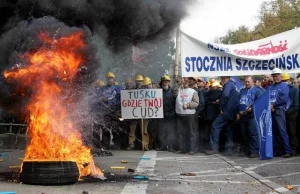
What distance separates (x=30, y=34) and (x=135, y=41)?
2.26 metres

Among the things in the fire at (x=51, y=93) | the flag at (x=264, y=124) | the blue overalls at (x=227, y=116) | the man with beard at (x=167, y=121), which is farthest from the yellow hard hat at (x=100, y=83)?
the fire at (x=51, y=93)

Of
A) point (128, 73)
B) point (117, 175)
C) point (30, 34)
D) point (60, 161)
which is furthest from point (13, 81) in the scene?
point (128, 73)

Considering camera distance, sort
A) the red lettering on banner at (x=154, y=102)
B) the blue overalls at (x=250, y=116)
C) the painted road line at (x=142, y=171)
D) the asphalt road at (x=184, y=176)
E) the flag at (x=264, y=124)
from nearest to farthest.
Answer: the painted road line at (x=142, y=171) → the asphalt road at (x=184, y=176) → the flag at (x=264, y=124) → the blue overalls at (x=250, y=116) → the red lettering on banner at (x=154, y=102)

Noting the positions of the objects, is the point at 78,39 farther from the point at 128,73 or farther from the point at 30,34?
the point at 128,73

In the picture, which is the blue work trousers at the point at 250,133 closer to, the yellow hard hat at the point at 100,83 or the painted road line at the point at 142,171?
the painted road line at the point at 142,171

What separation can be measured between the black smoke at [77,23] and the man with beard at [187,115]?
3581mm

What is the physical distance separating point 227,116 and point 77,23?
539 centimetres

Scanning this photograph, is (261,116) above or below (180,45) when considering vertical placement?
below

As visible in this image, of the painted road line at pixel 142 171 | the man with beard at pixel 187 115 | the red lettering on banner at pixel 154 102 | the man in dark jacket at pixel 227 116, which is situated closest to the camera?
the painted road line at pixel 142 171

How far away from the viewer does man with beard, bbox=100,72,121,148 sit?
1274 centimetres

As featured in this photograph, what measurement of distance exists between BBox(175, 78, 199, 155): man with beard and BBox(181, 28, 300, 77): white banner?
0.72 metres

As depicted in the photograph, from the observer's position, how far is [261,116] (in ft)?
35.2

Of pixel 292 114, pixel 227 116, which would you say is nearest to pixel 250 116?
pixel 227 116

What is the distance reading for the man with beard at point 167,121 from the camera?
12.6m
